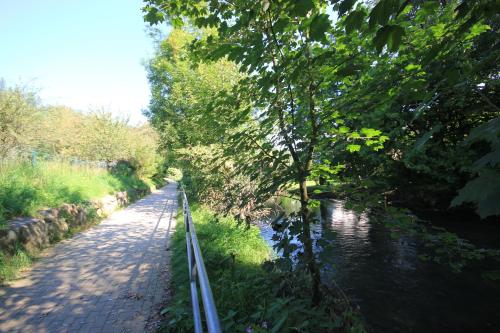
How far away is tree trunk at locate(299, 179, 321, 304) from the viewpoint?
2963mm

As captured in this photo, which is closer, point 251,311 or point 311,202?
point 311,202

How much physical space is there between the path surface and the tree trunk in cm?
207

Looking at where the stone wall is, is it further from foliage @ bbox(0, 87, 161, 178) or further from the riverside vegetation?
the riverside vegetation

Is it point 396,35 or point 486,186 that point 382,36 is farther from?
point 486,186

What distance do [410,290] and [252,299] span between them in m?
4.52

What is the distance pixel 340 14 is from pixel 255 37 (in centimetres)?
124

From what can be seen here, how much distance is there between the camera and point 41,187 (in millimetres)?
9227

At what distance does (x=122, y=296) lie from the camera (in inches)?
184

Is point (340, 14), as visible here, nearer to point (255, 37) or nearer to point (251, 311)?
point (255, 37)

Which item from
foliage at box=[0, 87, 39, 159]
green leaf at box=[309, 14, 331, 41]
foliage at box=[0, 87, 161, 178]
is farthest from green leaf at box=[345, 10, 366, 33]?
foliage at box=[0, 87, 39, 159]

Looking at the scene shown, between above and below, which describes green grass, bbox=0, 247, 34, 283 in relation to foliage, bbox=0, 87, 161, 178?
below

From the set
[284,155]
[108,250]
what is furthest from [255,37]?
[108,250]

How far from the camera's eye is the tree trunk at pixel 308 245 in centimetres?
296

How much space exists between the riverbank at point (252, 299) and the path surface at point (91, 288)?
16.3 inches
